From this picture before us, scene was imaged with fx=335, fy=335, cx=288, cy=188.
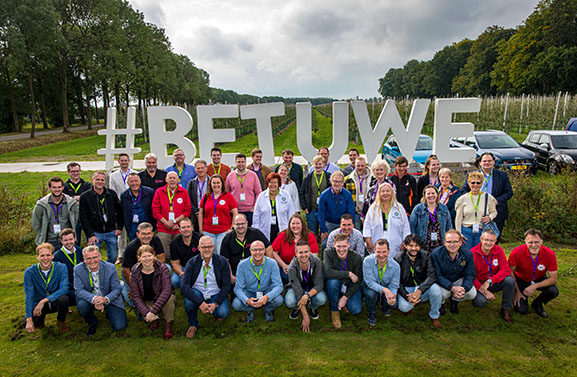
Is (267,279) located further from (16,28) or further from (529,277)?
(16,28)

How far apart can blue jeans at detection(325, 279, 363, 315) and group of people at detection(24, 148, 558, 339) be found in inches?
0.7

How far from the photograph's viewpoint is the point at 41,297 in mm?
4309

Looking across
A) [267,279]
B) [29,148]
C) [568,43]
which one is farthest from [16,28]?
[568,43]

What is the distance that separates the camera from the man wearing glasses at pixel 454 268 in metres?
4.28

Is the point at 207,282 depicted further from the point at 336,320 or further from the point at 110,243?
the point at 110,243

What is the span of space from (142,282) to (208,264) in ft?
2.75

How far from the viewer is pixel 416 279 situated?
14.6ft

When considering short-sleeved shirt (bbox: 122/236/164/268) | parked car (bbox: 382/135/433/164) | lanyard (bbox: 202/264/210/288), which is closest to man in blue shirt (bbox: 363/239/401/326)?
lanyard (bbox: 202/264/210/288)

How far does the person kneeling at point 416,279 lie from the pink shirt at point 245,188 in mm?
2655

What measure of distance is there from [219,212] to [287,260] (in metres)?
1.34

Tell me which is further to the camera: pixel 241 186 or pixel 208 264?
pixel 241 186

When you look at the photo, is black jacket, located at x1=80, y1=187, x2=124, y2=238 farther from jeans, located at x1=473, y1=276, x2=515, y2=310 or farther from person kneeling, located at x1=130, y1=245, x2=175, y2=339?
jeans, located at x1=473, y1=276, x2=515, y2=310

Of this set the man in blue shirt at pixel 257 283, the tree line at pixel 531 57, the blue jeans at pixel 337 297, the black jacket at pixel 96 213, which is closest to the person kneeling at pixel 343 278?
the blue jeans at pixel 337 297

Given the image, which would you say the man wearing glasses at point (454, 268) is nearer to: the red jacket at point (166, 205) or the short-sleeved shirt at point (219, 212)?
the short-sleeved shirt at point (219, 212)
